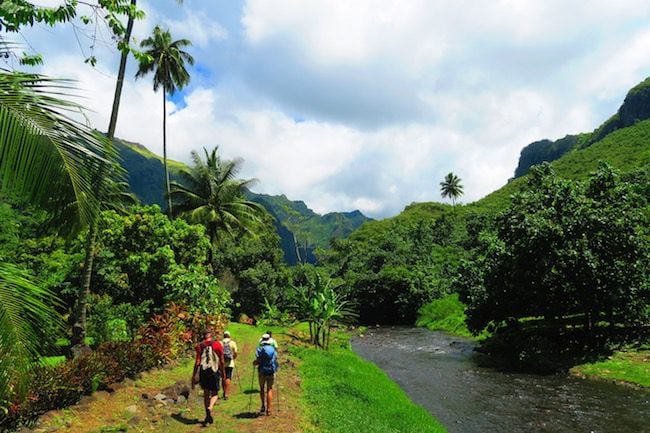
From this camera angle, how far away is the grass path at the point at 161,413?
1140cm

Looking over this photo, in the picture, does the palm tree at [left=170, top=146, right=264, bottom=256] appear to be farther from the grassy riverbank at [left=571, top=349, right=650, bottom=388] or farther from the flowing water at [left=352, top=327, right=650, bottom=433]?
the grassy riverbank at [left=571, top=349, right=650, bottom=388]

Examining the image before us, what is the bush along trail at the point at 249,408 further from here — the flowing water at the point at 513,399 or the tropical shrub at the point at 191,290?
the tropical shrub at the point at 191,290

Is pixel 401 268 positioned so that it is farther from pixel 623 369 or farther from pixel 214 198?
pixel 623 369

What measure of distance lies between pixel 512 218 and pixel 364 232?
9766 cm

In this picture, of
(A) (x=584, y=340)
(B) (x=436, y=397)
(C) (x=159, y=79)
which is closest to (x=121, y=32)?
(B) (x=436, y=397)

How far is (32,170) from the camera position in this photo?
4.83 metres

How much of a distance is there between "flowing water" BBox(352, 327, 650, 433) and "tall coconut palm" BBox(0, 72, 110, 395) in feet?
49.7

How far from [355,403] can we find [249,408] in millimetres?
3819

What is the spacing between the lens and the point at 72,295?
2123 centimetres

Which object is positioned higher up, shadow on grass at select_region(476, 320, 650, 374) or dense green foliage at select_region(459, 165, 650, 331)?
dense green foliage at select_region(459, 165, 650, 331)

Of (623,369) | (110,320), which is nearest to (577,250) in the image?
(623,369)

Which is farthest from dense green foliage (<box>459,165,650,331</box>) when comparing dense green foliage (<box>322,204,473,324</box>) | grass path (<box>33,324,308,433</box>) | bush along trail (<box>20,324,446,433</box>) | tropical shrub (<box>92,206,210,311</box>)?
dense green foliage (<box>322,204,473,324</box>)

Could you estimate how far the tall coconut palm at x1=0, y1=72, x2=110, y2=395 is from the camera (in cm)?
466

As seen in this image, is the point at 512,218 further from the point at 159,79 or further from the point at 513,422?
the point at 159,79
